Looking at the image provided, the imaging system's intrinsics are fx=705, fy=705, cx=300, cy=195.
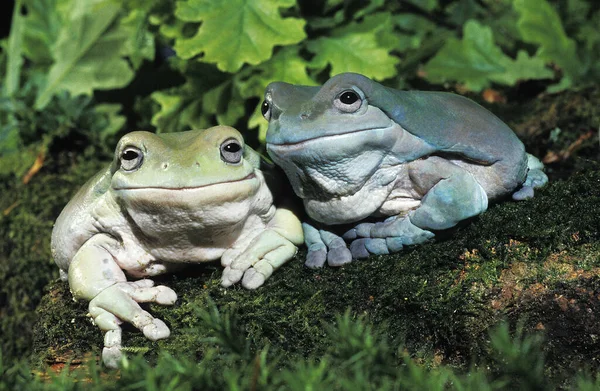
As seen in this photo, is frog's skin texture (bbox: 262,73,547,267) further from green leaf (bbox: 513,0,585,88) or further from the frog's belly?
green leaf (bbox: 513,0,585,88)

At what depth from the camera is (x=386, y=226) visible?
321 centimetres

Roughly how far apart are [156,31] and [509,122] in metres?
2.75

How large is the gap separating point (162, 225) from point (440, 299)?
47.9 inches

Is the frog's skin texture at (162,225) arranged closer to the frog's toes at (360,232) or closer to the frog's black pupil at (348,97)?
the frog's toes at (360,232)

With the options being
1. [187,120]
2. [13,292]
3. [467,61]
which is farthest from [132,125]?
[467,61]

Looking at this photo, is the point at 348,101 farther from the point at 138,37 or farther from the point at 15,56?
the point at 15,56

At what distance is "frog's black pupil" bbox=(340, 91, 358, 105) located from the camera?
294 centimetres

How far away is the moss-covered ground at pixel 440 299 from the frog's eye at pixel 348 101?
0.71 meters

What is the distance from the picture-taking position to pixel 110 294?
3043 mm

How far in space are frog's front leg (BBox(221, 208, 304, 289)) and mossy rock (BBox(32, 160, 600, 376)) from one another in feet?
0.18

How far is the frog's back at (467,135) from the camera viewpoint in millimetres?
3049

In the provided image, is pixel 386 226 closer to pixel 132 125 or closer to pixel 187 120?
pixel 187 120

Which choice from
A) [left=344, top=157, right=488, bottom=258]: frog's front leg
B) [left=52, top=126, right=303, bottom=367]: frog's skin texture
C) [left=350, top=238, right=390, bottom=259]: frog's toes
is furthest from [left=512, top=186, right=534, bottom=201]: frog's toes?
[left=52, top=126, right=303, bottom=367]: frog's skin texture

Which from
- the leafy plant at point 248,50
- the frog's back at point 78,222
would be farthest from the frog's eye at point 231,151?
the leafy plant at point 248,50
